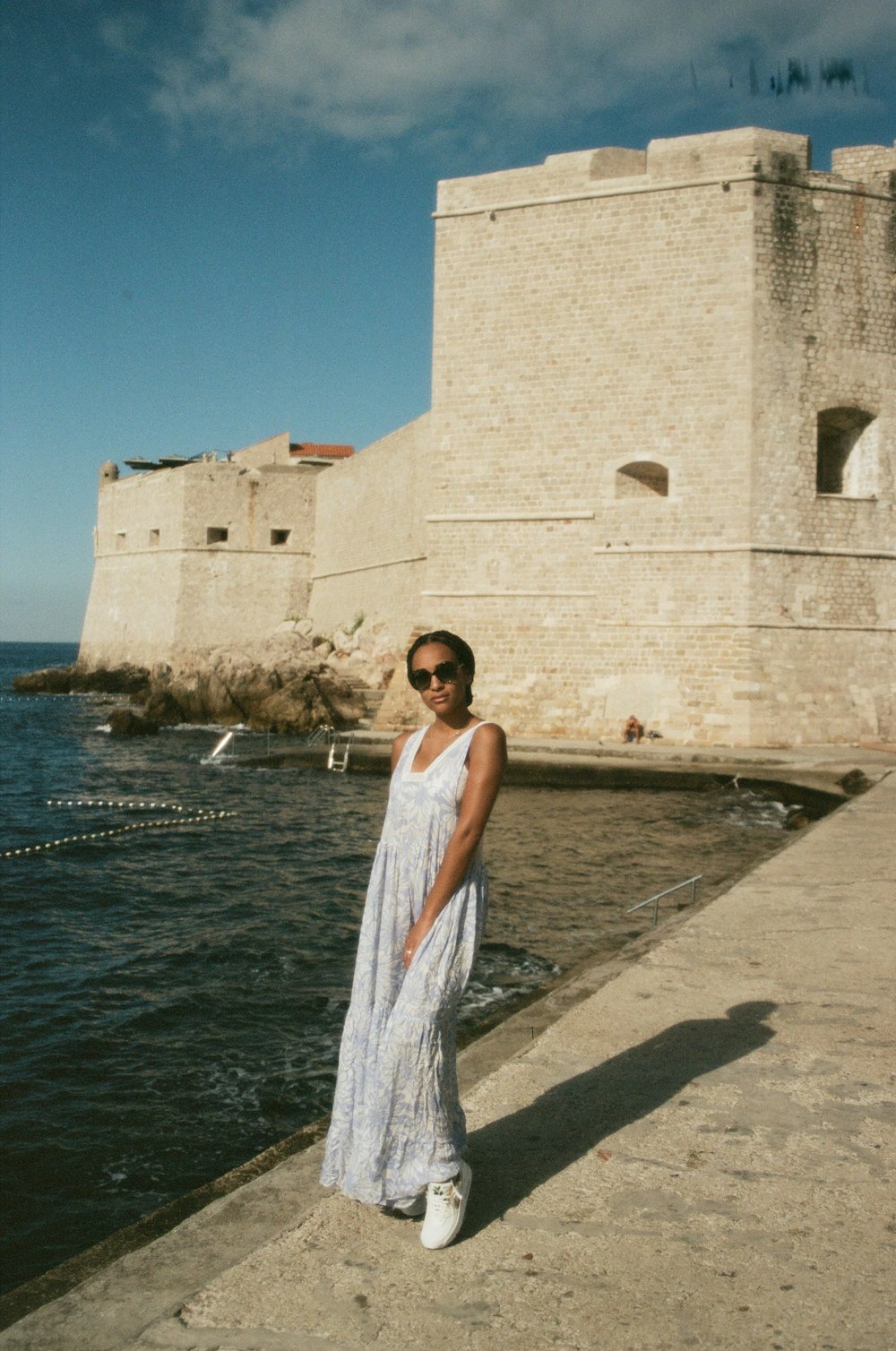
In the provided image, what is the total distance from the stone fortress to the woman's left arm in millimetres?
10636

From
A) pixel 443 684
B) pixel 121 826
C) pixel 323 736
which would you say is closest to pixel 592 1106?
pixel 443 684

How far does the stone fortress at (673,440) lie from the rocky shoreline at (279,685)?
6.10 meters

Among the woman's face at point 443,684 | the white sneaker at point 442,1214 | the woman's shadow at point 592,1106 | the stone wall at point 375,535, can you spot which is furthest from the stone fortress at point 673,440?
the white sneaker at point 442,1214

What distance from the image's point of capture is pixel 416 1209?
211 centimetres

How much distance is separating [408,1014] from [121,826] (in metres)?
9.21

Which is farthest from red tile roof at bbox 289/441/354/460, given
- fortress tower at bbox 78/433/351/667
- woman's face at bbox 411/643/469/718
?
woman's face at bbox 411/643/469/718

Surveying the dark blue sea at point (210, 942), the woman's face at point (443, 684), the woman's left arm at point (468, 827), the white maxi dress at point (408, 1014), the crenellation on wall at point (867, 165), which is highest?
the crenellation on wall at point (867, 165)

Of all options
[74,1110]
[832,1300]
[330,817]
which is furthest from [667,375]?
[832,1300]

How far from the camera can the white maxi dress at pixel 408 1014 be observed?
2.06 metres

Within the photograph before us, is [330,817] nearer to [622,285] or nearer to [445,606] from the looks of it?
[445,606]

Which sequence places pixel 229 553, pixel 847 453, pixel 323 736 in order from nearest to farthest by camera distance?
pixel 847 453
pixel 323 736
pixel 229 553

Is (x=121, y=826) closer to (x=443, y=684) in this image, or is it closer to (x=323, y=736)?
(x=323, y=736)

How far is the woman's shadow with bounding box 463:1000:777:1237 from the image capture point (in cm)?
223

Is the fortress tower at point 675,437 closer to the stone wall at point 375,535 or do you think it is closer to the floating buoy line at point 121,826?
the floating buoy line at point 121,826
